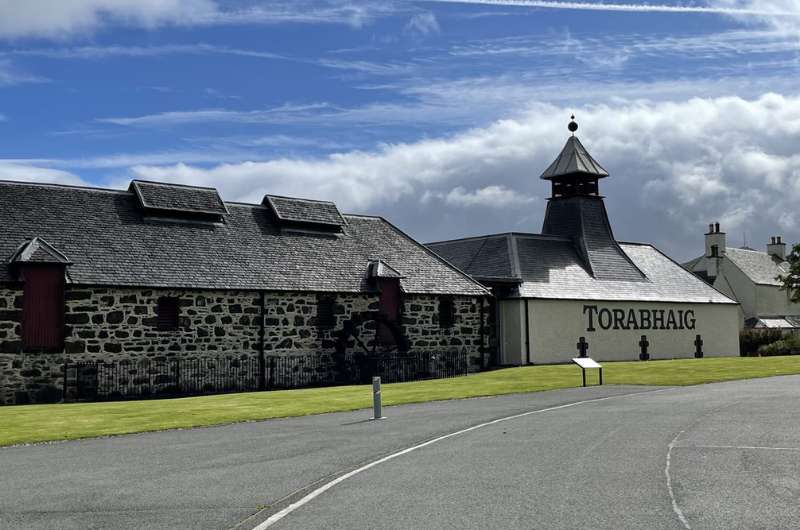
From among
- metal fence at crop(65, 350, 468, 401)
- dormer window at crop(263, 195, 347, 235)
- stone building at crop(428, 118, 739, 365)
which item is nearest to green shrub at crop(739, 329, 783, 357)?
stone building at crop(428, 118, 739, 365)

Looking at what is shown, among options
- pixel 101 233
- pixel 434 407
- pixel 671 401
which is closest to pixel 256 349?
pixel 101 233

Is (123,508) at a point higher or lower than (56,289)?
lower

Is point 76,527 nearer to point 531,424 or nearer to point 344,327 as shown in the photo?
point 531,424

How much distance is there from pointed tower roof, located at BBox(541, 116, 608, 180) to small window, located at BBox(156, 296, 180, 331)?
93.2ft

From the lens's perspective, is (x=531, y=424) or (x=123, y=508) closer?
(x=123, y=508)

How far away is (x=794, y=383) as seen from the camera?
28.1 metres

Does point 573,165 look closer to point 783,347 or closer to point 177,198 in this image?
point 783,347

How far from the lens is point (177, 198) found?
3466 centimetres

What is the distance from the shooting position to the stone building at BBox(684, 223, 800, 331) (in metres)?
74.0

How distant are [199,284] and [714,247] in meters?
56.4

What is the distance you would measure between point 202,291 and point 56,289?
4931 mm

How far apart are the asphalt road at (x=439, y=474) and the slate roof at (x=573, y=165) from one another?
34.1 meters

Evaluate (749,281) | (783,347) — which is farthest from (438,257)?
(749,281)

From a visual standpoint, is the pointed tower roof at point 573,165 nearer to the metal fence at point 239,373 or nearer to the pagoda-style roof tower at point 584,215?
the pagoda-style roof tower at point 584,215
